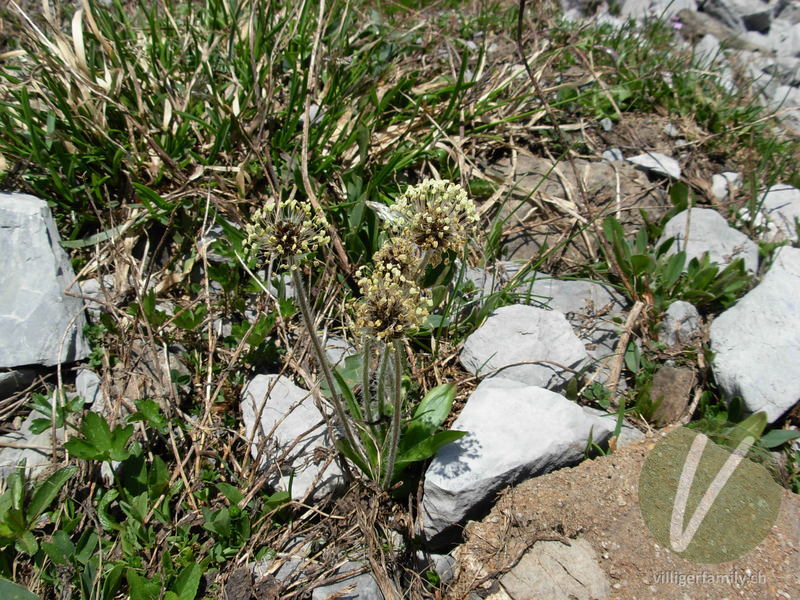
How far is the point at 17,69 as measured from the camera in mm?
3809

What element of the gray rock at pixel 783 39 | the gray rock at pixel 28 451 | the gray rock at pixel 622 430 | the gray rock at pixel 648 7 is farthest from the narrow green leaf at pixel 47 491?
the gray rock at pixel 783 39

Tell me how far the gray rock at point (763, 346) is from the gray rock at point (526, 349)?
0.80m

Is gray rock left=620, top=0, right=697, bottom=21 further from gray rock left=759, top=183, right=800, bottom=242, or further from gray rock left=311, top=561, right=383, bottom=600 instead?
gray rock left=311, top=561, right=383, bottom=600

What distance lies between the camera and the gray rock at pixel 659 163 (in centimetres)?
428

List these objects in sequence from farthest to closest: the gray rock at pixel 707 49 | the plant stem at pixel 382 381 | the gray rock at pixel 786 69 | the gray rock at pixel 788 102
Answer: the gray rock at pixel 786 69 → the gray rock at pixel 707 49 → the gray rock at pixel 788 102 → the plant stem at pixel 382 381

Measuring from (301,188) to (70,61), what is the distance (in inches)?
65.6

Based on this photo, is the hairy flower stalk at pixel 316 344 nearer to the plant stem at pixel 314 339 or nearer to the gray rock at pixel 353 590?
the plant stem at pixel 314 339

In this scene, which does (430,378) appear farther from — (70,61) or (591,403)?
(70,61)

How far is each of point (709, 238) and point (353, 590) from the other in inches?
122

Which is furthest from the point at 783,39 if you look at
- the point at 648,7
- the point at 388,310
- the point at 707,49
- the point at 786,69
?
the point at 388,310

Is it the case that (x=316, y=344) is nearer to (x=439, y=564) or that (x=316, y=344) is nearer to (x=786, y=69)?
(x=439, y=564)

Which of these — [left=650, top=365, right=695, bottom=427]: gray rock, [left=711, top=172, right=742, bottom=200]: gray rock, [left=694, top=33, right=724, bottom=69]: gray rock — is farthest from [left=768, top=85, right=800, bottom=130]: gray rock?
[left=650, top=365, right=695, bottom=427]: gray rock

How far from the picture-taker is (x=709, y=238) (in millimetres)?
3789

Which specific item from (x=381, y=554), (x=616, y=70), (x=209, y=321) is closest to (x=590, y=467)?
(x=381, y=554)
